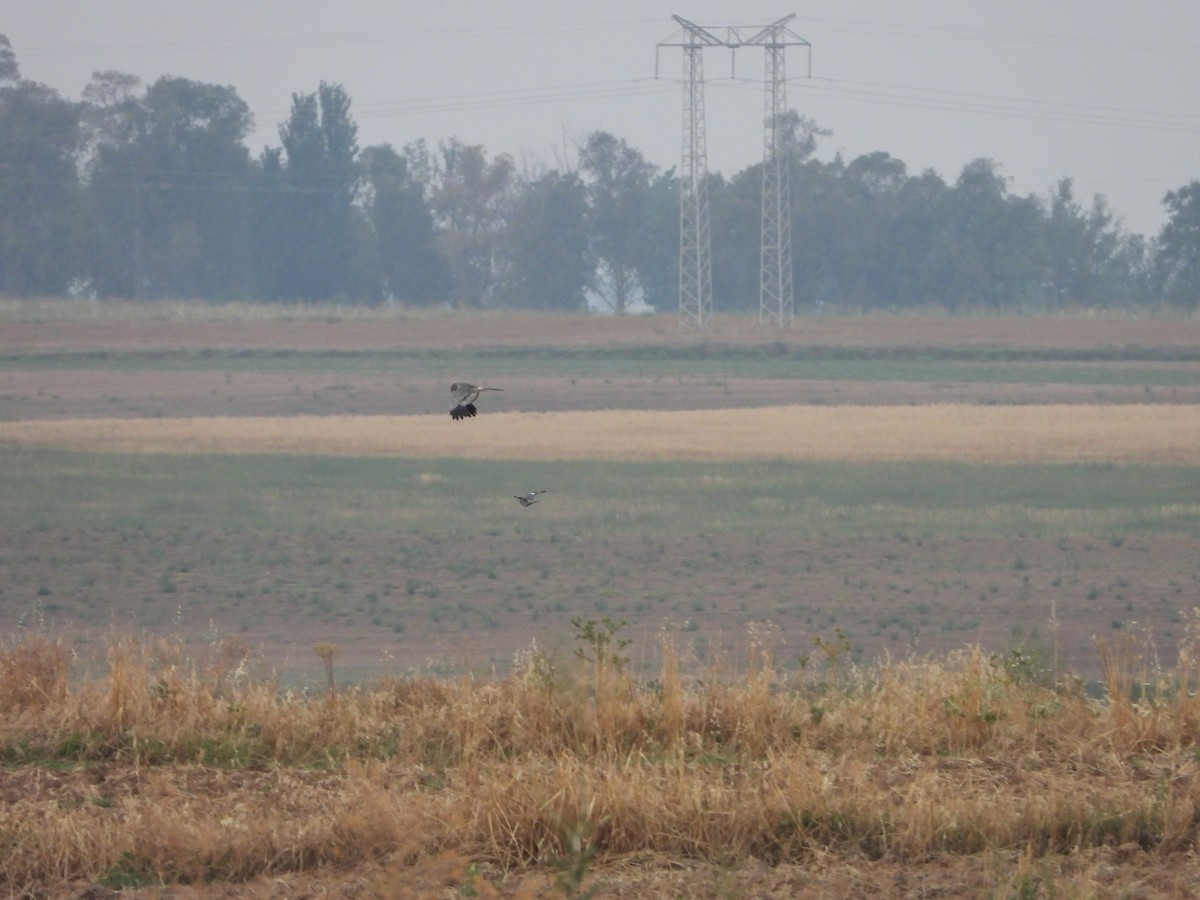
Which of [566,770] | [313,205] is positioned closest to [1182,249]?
[313,205]

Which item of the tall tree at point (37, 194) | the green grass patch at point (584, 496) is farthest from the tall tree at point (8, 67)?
the green grass patch at point (584, 496)

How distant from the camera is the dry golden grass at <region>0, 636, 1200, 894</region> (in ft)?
20.6

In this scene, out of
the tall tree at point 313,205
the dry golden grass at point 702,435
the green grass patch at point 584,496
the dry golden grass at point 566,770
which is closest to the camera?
the dry golden grass at point 566,770

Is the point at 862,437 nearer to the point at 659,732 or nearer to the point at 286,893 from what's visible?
the point at 659,732

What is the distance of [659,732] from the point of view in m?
7.94

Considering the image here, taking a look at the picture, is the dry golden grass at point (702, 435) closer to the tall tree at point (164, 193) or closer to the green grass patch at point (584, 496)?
the green grass patch at point (584, 496)

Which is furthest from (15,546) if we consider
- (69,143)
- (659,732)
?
(69,143)

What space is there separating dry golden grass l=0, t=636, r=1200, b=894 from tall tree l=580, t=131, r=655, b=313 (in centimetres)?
6805

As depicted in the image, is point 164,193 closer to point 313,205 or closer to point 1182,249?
point 313,205

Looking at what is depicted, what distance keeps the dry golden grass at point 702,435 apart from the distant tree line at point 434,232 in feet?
116

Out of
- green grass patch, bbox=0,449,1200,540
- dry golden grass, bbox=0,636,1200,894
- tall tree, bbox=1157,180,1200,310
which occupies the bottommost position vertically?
green grass patch, bbox=0,449,1200,540

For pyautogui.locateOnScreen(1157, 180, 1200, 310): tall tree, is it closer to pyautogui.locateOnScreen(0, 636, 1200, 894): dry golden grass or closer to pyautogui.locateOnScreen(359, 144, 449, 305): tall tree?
pyautogui.locateOnScreen(359, 144, 449, 305): tall tree

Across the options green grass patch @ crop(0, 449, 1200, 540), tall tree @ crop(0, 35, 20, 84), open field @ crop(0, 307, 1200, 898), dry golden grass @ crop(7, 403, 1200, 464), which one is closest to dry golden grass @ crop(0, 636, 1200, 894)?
open field @ crop(0, 307, 1200, 898)

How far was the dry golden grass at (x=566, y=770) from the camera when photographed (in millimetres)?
6289
